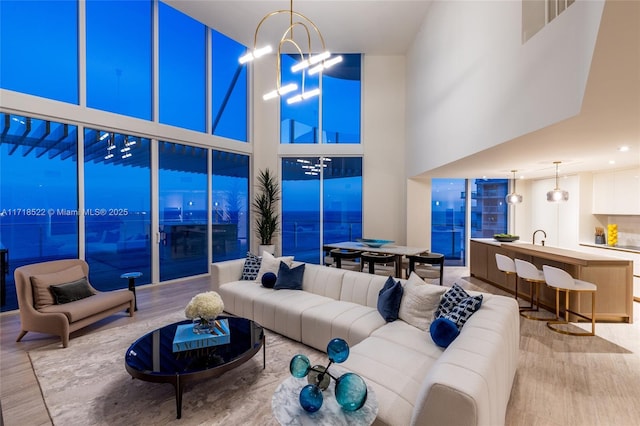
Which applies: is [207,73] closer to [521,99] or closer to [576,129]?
[521,99]

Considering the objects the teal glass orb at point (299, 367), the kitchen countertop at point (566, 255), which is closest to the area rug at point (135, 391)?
the teal glass orb at point (299, 367)

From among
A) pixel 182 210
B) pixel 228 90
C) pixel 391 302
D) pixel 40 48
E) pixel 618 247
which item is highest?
pixel 228 90

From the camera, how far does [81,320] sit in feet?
11.2

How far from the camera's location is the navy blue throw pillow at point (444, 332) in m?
2.23

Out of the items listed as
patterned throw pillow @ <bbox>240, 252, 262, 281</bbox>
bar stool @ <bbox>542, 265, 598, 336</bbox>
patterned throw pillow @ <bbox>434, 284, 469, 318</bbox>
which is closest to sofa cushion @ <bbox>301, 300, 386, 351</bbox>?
patterned throw pillow @ <bbox>434, 284, 469, 318</bbox>

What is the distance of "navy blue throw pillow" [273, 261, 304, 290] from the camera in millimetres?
3959

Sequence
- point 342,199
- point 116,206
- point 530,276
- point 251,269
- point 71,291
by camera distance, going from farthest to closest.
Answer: point 342,199 < point 116,206 < point 251,269 < point 530,276 < point 71,291

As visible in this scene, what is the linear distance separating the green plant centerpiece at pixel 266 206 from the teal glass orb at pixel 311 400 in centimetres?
586

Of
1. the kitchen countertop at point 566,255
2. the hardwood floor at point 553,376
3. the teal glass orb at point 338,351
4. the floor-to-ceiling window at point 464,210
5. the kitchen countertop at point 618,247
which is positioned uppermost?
the floor-to-ceiling window at point 464,210

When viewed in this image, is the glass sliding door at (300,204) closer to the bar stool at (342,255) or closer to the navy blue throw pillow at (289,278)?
the bar stool at (342,255)

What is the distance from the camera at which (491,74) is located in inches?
130

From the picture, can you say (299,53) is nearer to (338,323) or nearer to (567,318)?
(338,323)

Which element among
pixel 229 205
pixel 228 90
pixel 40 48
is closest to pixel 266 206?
pixel 229 205

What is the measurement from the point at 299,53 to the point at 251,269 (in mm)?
5588
